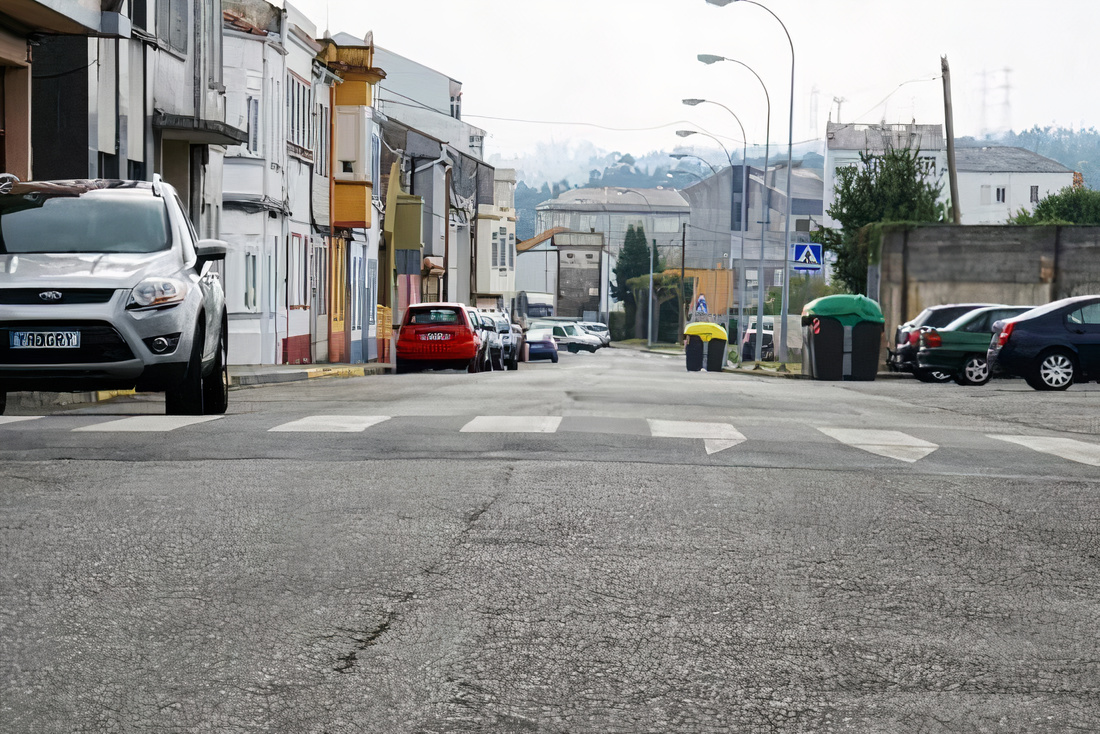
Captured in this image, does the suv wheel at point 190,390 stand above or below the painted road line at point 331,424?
above

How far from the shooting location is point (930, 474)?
371 inches

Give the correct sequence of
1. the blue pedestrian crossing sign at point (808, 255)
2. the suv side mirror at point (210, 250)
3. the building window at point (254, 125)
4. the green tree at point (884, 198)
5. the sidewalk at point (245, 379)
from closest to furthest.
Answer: the suv side mirror at point (210, 250)
the sidewalk at point (245, 379)
the building window at point (254, 125)
the blue pedestrian crossing sign at point (808, 255)
the green tree at point (884, 198)

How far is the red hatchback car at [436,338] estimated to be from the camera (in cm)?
3247

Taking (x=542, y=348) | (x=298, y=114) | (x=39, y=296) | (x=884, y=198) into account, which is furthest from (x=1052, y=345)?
(x=542, y=348)

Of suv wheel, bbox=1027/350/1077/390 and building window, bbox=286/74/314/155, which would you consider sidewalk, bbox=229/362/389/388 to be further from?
suv wheel, bbox=1027/350/1077/390

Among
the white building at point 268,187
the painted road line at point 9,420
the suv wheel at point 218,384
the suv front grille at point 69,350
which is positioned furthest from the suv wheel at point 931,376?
the suv front grille at point 69,350

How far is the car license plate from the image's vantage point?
36.2 feet

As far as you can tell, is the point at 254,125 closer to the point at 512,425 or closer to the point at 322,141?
the point at 322,141

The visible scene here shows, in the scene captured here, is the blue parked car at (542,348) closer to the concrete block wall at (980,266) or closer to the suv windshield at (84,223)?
the concrete block wall at (980,266)

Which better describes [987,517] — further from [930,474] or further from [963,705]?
[963,705]

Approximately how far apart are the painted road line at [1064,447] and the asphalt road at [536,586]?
0.36 ft

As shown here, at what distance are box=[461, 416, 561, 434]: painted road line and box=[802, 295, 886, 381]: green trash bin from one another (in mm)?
20122

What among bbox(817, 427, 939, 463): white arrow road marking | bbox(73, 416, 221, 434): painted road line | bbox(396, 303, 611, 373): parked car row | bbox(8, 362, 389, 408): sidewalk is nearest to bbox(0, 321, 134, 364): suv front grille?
bbox(73, 416, 221, 434): painted road line

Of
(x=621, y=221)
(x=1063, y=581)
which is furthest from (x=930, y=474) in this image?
(x=621, y=221)
